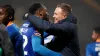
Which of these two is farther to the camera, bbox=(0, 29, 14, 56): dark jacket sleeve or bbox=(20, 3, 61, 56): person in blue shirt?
bbox=(20, 3, 61, 56): person in blue shirt

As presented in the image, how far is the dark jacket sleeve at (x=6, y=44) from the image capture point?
3.45 meters

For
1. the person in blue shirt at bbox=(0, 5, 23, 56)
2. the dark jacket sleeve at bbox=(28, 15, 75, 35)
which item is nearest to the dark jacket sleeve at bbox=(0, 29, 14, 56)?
the person in blue shirt at bbox=(0, 5, 23, 56)

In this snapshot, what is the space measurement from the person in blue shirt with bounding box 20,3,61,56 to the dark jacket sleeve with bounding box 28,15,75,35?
0.06 meters

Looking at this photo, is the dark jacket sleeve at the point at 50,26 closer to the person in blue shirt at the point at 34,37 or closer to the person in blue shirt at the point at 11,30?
the person in blue shirt at the point at 34,37

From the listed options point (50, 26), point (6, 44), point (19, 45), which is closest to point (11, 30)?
point (19, 45)

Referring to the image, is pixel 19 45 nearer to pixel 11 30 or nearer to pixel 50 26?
pixel 11 30

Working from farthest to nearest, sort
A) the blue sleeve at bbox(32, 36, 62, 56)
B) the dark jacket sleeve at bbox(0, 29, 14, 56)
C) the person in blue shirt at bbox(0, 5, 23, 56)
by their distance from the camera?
the person in blue shirt at bbox(0, 5, 23, 56), the blue sleeve at bbox(32, 36, 62, 56), the dark jacket sleeve at bbox(0, 29, 14, 56)

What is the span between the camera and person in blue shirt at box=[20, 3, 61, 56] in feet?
11.9

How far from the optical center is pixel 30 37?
393cm

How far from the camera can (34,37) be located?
12.1 feet

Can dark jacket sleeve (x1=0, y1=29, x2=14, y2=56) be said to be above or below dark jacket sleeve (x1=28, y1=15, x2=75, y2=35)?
below

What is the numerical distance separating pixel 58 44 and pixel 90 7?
3.96m

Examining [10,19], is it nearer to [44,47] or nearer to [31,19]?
[31,19]

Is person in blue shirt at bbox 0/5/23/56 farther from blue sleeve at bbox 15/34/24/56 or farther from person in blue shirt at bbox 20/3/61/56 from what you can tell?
person in blue shirt at bbox 20/3/61/56
